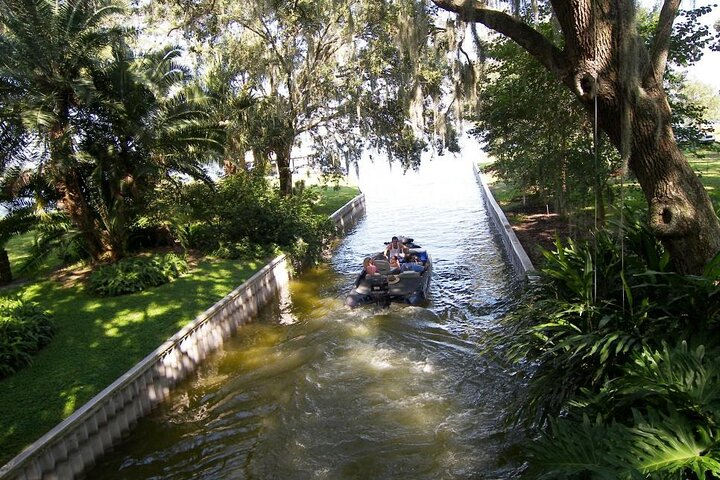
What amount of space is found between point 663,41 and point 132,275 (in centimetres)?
1017

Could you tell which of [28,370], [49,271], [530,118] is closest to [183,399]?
[28,370]

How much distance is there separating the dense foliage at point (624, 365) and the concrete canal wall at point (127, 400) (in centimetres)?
489

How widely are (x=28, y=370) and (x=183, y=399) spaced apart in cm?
223

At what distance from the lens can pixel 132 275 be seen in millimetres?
10273

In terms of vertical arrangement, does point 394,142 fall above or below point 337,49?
below

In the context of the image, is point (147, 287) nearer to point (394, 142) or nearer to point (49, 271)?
point (49, 271)

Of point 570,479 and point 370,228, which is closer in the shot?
point 570,479

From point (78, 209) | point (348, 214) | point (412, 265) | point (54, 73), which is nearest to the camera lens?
point (54, 73)

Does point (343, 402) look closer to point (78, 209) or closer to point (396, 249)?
point (396, 249)

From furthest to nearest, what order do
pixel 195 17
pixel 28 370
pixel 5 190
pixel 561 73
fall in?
pixel 195 17 < pixel 5 190 < pixel 28 370 < pixel 561 73

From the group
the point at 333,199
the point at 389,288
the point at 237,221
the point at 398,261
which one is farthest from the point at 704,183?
the point at 333,199

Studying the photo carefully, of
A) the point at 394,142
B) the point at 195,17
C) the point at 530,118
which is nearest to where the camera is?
the point at 530,118

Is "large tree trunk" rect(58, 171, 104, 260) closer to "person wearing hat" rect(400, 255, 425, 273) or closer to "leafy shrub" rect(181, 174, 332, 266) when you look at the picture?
"leafy shrub" rect(181, 174, 332, 266)

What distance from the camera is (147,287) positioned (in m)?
10.4
